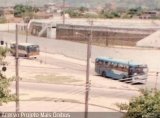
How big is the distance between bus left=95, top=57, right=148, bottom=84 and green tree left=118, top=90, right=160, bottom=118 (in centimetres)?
2705

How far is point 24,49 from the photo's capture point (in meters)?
65.9

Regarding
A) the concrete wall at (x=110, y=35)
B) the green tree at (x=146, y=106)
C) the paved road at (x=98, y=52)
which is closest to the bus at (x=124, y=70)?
the paved road at (x=98, y=52)

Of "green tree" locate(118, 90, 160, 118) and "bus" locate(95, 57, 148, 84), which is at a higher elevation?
"green tree" locate(118, 90, 160, 118)

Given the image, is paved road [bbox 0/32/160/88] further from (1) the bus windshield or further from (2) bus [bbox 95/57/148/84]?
Result: (1) the bus windshield

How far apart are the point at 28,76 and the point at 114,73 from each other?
10.1m

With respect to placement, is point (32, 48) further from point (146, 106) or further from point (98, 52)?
point (146, 106)

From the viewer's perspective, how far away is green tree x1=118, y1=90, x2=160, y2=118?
17422 mm

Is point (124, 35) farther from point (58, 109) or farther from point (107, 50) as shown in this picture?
point (58, 109)

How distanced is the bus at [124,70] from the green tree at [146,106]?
2705 centimetres

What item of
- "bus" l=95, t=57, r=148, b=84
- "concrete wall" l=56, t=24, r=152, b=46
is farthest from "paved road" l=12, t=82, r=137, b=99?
"concrete wall" l=56, t=24, r=152, b=46

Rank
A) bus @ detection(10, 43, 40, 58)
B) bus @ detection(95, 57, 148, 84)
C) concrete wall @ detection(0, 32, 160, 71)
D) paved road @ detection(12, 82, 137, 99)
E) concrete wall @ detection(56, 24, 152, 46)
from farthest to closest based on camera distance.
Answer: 1. concrete wall @ detection(56, 24, 152, 46)
2. bus @ detection(10, 43, 40, 58)
3. concrete wall @ detection(0, 32, 160, 71)
4. bus @ detection(95, 57, 148, 84)
5. paved road @ detection(12, 82, 137, 99)

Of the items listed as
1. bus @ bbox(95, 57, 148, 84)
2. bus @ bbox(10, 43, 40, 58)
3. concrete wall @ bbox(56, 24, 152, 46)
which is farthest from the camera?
concrete wall @ bbox(56, 24, 152, 46)

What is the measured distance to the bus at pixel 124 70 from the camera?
46.2 meters

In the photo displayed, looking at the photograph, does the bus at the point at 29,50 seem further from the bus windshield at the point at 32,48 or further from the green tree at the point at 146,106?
the green tree at the point at 146,106
